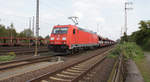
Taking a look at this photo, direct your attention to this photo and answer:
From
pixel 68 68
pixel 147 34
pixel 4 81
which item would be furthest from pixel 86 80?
pixel 147 34

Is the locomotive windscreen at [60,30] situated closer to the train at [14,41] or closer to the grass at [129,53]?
the grass at [129,53]

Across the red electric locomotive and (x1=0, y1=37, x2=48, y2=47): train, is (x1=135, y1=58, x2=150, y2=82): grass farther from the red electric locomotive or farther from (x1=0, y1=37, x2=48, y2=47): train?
(x1=0, y1=37, x2=48, y2=47): train

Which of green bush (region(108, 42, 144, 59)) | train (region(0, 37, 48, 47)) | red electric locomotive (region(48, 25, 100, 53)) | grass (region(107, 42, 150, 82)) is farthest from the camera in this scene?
train (region(0, 37, 48, 47))

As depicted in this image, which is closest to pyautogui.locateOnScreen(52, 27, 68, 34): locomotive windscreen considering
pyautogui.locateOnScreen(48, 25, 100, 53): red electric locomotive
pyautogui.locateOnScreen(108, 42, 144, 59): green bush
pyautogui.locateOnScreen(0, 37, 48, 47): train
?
pyautogui.locateOnScreen(48, 25, 100, 53): red electric locomotive

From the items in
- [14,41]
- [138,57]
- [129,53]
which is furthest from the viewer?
[14,41]

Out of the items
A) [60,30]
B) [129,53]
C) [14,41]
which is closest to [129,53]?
[129,53]

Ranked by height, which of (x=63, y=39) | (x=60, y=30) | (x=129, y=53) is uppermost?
(x=60, y=30)

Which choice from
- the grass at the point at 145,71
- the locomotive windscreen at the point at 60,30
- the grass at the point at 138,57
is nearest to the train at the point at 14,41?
the locomotive windscreen at the point at 60,30

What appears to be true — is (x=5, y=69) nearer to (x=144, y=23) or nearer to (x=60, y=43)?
(x=60, y=43)

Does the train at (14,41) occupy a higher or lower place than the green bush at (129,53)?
higher

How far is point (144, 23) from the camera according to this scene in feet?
66.2

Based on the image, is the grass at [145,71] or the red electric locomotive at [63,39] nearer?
the grass at [145,71]

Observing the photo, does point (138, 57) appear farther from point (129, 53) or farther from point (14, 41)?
point (14, 41)

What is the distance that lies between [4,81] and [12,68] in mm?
2350
